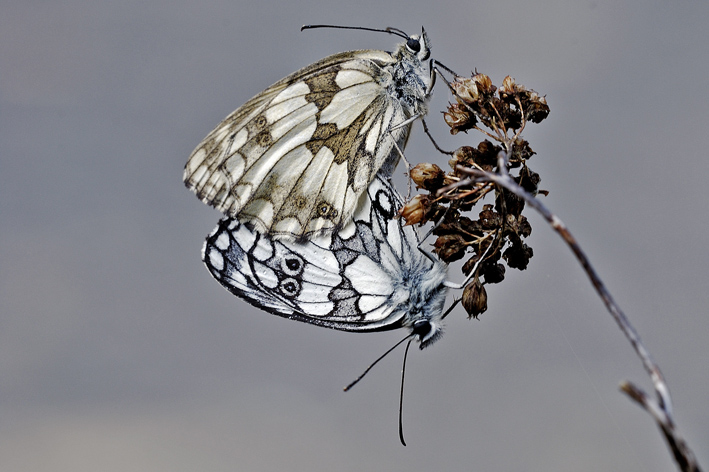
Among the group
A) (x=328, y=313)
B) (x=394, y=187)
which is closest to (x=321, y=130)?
(x=394, y=187)

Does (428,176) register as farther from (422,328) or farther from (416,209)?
(422,328)

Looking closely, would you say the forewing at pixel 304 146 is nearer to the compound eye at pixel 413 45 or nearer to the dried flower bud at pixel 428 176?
the compound eye at pixel 413 45

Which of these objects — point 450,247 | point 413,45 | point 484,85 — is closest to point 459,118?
point 484,85

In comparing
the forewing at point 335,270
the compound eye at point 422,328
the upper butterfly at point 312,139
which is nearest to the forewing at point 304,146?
the upper butterfly at point 312,139

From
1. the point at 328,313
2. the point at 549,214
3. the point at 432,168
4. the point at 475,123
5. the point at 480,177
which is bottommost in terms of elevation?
the point at 328,313

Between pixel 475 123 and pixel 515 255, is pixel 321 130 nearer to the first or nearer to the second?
pixel 475 123

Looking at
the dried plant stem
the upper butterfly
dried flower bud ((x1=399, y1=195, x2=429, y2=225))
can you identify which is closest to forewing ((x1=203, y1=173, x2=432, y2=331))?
the upper butterfly
